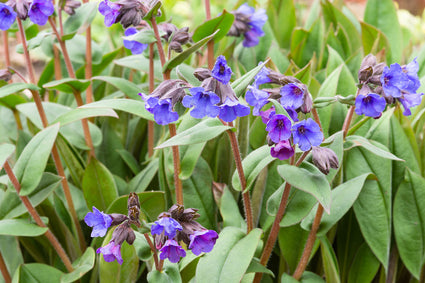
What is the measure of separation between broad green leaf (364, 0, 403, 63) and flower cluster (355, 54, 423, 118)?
116 cm

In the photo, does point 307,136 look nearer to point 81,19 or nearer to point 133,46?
point 133,46

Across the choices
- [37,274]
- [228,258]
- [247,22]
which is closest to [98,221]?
[228,258]

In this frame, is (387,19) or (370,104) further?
(387,19)

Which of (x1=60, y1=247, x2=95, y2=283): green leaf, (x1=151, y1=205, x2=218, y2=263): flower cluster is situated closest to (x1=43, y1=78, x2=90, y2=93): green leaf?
(x1=60, y1=247, x2=95, y2=283): green leaf

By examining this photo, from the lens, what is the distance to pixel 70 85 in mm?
1833

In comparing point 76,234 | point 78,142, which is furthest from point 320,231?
point 78,142

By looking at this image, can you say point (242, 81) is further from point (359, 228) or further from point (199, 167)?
point (359, 228)

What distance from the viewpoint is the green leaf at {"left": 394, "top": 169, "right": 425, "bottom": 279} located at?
1.64m

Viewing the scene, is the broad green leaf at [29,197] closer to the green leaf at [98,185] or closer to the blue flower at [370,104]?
the green leaf at [98,185]

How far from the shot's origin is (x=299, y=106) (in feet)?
3.95

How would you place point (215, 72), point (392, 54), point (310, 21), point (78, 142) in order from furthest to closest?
1. point (310, 21)
2. point (392, 54)
3. point (78, 142)
4. point (215, 72)

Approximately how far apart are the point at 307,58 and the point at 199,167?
34.1 inches

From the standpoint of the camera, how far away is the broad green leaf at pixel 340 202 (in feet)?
4.88

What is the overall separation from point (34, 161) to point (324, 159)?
86 centimetres
